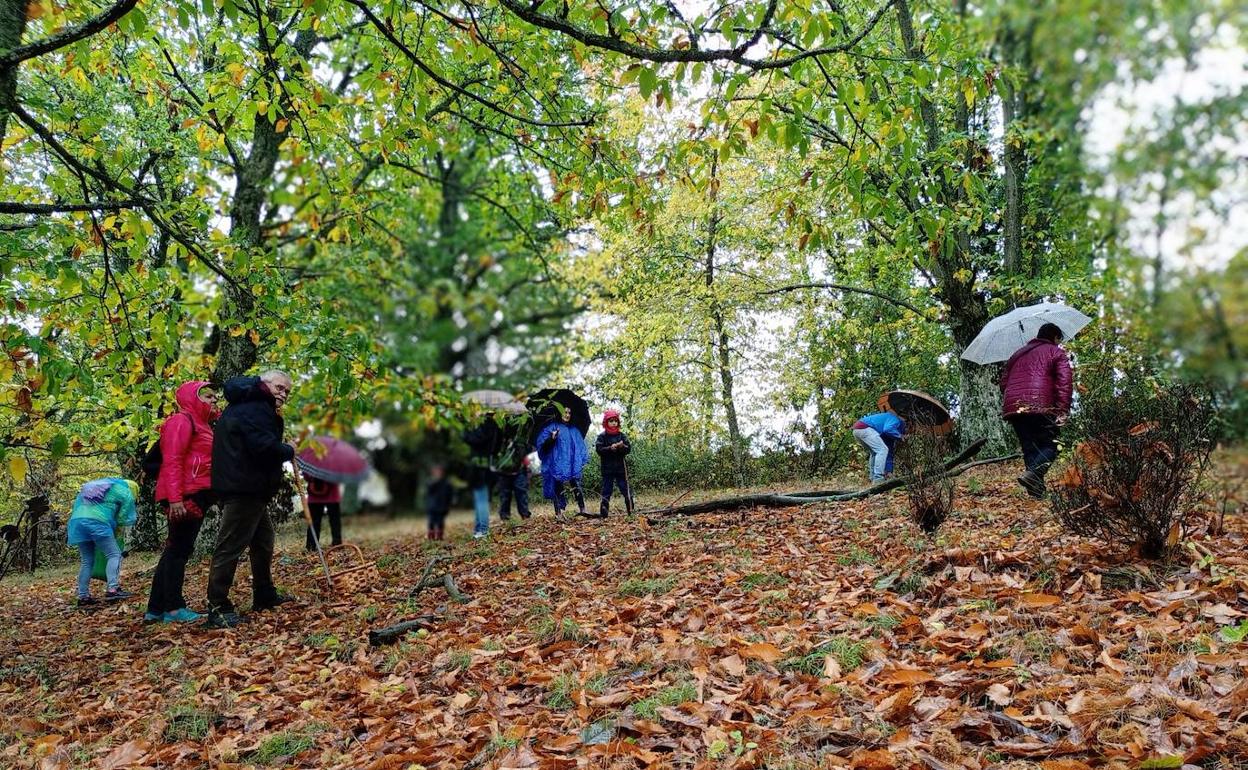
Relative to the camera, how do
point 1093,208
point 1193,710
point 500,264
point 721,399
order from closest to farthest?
point 1093,208 < point 500,264 < point 1193,710 < point 721,399

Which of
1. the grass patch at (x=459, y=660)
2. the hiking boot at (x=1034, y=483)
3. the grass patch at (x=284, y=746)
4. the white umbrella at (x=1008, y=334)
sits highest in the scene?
the white umbrella at (x=1008, y=334)

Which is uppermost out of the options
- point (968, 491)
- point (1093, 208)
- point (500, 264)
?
point (500, 264)

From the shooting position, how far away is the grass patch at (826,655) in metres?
3.28

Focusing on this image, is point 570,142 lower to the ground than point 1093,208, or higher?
higher

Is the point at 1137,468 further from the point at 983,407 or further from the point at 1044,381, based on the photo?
→ the point at 983,407

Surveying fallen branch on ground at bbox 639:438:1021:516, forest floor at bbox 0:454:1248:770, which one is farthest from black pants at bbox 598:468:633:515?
forest floor at bbox 0:454:1248:770

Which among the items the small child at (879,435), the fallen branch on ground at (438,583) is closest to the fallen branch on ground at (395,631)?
the fallen branch on ground at (438,583)

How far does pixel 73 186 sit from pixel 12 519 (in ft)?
20.1

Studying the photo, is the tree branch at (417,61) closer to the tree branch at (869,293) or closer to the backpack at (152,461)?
the backpack at (152,461)

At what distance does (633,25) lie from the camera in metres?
3.91

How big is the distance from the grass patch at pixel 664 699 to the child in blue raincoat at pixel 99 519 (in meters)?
6.14

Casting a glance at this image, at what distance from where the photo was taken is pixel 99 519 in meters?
6.70

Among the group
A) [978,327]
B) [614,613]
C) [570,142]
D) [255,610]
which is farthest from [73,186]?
[978,327]

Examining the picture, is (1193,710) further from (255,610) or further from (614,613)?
(255,610)
